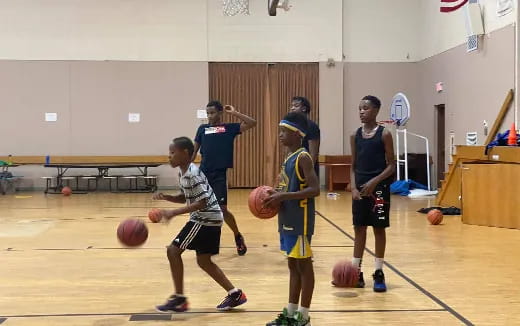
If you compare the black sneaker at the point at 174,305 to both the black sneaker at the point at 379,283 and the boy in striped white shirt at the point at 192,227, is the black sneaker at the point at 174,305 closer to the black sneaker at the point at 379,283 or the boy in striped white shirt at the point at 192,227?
the boy in striped white shirt at the point at 192,227

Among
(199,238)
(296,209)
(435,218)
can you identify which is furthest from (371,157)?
(435,218)

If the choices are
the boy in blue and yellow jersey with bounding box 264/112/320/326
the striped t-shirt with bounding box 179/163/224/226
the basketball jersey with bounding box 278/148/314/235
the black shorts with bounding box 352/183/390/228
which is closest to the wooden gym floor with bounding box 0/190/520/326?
the boy in blue and yellow jersey with bounding box 264/112/320/326

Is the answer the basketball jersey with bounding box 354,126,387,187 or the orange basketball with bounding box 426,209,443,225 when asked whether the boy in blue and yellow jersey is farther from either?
the orange basketball with bounding box 426,209,443,225

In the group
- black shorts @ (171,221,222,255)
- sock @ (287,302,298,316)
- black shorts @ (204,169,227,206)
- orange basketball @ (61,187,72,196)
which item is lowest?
orange basketball @ (61,187,72,196)

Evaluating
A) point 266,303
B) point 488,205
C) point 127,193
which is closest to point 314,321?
point 266,303

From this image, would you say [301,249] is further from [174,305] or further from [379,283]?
[379,283]

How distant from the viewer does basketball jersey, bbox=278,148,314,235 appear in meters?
3.92

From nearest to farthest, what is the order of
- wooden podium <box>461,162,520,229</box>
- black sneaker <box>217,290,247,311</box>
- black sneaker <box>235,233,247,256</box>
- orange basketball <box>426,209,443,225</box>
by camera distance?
black sneaker <box>217,290,247,311</box>, black sneaker <box>235,233,247,256</box>, wooden podium <box>461,162,520,229</box>, orange basketball <box>426,209,443,225</box>

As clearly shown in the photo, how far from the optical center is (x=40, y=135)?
54.9 ft

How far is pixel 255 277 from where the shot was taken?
19.0 ft

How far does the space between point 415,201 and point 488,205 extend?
426 centimetres

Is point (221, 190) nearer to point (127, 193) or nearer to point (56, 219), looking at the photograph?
point (56, 219)

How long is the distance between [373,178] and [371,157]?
185 mm

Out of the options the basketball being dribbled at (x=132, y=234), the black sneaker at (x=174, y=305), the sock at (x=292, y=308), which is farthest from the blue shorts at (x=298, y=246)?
the basketball being dribbled at (x=132, y=234)
